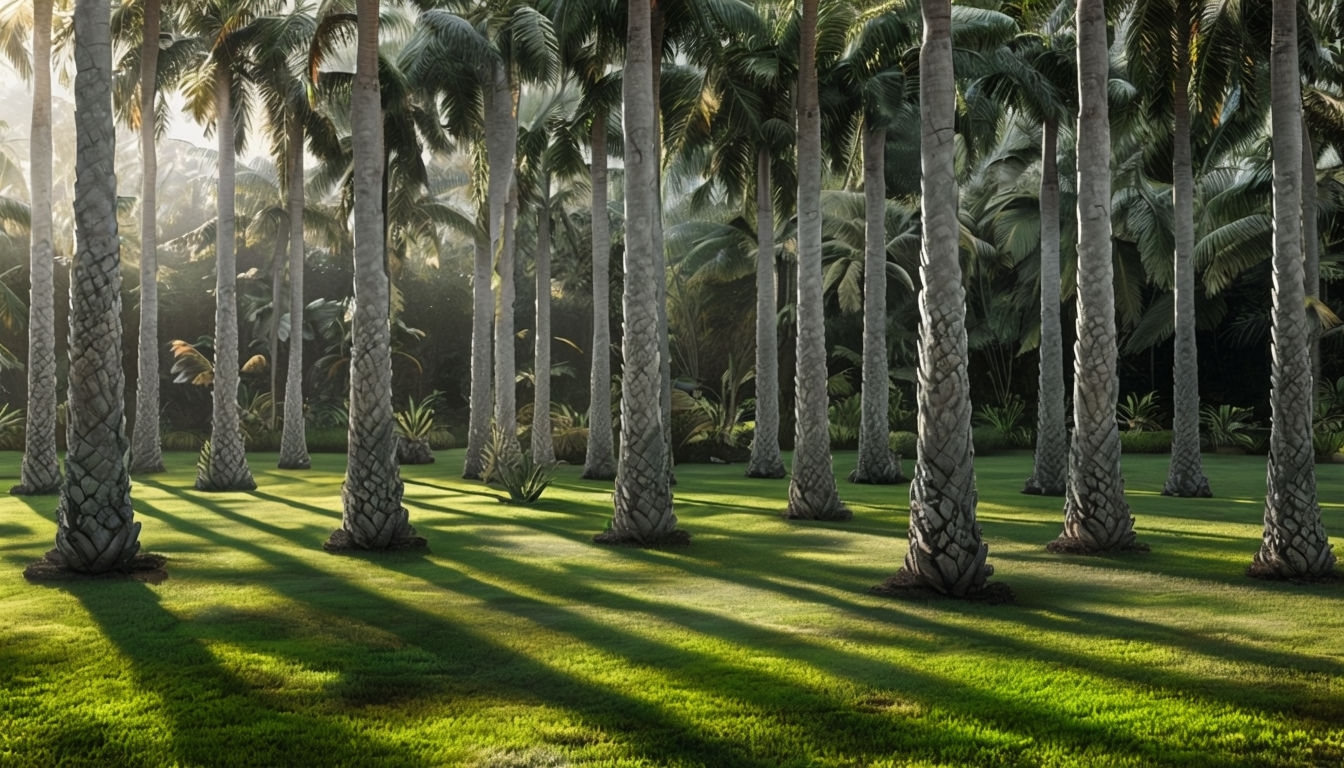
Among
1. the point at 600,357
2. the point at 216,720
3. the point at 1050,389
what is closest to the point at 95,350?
the point at 216,720

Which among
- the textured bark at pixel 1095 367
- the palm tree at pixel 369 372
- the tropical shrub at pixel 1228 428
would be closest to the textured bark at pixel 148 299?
the palm tree at pixel 369 372

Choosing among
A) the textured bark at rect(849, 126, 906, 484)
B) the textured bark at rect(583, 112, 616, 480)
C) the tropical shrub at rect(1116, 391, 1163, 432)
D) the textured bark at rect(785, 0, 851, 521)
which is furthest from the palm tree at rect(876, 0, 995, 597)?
the tropical shrub at rect(1116, 391, 1163, 432)

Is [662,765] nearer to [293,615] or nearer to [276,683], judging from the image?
[276,683]

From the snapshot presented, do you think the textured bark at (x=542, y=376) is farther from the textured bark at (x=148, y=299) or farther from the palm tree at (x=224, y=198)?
the textured bark at (x=148, y=299)

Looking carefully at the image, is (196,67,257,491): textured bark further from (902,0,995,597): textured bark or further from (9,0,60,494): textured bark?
(902,0,995,597): textured bark

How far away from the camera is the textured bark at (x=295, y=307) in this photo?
26.5 metres

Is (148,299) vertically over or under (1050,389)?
over

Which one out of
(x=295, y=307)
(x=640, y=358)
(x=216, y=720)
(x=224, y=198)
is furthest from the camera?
(x=295, y=307)

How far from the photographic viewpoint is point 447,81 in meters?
23.4

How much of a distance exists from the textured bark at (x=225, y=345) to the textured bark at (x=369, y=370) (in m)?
9.25

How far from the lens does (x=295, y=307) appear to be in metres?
28.2

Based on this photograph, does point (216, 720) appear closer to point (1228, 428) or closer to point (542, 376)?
point (542, 376)

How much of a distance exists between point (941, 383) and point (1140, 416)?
25.6 meters

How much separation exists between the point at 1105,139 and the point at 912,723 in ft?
27.9
